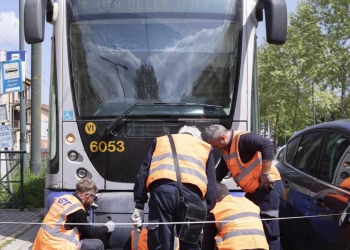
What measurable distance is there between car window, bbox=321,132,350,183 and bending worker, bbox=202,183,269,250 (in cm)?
105

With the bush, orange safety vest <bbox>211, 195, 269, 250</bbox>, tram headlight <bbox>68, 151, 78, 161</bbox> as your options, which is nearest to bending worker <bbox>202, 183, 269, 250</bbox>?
orange safety vest <bbox>211, 195, 269, 250</bbox>

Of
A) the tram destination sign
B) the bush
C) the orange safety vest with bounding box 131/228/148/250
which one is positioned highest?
the tram destination sign

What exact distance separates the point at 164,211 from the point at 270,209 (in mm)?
1424

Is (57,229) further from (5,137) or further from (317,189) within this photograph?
(5,137)

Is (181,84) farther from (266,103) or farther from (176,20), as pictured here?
(266,103)

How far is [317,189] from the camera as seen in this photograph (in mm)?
5152

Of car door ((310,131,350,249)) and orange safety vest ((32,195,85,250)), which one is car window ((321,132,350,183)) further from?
orange safety vest ((32,195,85,250))

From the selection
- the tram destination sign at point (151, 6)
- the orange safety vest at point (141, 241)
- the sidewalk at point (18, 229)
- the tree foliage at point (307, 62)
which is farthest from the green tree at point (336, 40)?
the orange safety vest at point (141, 241)

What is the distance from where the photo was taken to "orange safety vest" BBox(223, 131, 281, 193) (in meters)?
5.35

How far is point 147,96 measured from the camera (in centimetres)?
605

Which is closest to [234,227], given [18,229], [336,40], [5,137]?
[18,229]

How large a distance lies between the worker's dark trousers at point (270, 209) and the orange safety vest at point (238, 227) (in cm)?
93

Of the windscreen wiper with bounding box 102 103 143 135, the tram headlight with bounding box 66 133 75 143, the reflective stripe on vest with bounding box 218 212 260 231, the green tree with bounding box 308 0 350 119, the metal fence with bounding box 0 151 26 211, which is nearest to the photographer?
the reflective stripe on vest with bounding box 218 212 260 231

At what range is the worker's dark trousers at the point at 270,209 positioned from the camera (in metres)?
5.38
